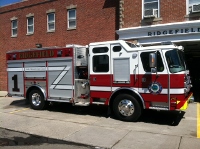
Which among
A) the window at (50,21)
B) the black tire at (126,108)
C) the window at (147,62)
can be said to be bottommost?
the black tire at (126,108)

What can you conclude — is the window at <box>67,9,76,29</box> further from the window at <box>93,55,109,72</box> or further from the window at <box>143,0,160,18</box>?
the window at <box>93,55,109,72</box>

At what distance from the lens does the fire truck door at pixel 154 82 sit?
755cm

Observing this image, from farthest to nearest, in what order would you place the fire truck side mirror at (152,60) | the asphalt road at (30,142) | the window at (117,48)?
the window at (117,48) < the fire truck side mirror at (152,60) < the asphalt road at (30,142)

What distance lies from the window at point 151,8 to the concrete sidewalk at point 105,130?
5862 millimetres

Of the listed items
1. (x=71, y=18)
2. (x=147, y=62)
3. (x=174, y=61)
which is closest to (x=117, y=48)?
(x=147, y=62)

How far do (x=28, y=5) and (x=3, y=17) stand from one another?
336 centimetres

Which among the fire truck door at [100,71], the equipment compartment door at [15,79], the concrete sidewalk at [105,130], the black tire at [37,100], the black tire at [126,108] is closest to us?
the concrete sidewalk at [105,130]

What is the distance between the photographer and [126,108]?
820 centimetres

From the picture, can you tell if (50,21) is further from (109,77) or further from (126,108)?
(126,108)

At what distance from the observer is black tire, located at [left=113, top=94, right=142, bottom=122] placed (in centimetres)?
804

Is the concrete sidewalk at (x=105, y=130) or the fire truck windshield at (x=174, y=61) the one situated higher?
the fire truck windshield at (x=174, y=61)

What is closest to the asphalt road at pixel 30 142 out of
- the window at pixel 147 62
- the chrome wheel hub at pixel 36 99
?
the window at pixel 147 62

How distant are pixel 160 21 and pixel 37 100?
7.37 meters

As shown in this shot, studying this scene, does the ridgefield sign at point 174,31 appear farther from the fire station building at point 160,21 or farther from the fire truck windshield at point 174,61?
the fire truck windshield at point 174,61
